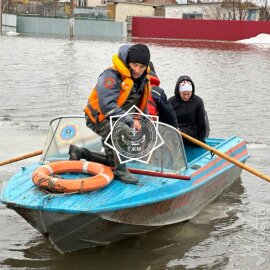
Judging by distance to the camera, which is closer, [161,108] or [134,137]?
[134,137]

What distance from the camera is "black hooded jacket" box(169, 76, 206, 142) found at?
843 cm

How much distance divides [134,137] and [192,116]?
2.45m

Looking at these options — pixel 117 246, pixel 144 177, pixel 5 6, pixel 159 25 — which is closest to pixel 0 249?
pixel 117 246

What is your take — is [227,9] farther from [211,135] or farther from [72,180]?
[72,180]

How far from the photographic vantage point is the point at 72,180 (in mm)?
5750

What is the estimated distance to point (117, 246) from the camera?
21.0 ft

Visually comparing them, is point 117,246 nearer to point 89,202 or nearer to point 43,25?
point 89,202

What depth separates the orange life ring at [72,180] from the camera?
5.69 metres

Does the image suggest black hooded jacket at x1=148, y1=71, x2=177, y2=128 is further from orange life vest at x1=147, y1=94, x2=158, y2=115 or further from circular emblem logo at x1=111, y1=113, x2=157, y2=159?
circular emblem logo at x1=111, y1=113, x2=157, y2=159

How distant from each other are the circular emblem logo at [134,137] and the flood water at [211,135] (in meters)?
1.02

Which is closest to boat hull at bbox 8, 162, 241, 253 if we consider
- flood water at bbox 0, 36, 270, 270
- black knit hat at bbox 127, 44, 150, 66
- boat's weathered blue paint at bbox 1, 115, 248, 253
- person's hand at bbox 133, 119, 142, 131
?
boat's weathered blue paint at bbox 1, 115, 248, 253

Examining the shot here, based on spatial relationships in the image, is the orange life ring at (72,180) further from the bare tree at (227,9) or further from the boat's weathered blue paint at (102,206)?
the bare tree at (227,9)

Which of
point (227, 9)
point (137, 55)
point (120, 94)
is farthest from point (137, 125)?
point (227, 9)

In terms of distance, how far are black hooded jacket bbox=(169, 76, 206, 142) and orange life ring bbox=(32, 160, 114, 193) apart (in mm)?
2609
